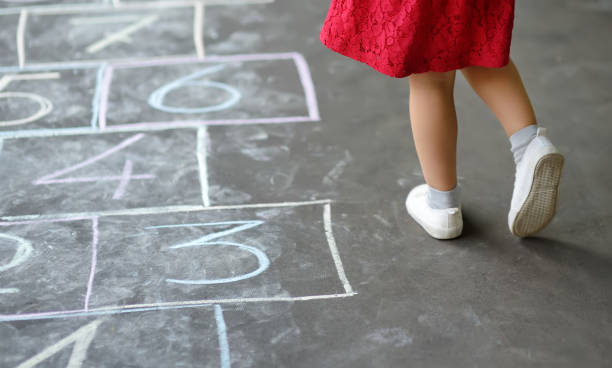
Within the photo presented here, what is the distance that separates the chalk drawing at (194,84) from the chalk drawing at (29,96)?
1.03 ft

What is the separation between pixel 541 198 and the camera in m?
1.63

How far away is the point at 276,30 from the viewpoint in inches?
109

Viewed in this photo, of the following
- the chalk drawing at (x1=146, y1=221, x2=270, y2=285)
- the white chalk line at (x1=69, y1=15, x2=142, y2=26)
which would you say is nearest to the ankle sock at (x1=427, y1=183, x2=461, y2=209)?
the chalk drawing at (x1=146, y1=221, x2=270, y2=285)

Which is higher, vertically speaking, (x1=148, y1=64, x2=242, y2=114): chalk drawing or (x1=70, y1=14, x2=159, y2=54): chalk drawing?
(x1=70, y1=14, x2=159, y2=54): chalk drawing

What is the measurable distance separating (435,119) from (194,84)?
1031 millimetres

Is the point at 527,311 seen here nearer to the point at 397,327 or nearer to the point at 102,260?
the point at 397,327

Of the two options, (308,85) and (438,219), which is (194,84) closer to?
(308,85)

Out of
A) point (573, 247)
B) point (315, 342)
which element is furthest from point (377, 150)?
point (315, 342)

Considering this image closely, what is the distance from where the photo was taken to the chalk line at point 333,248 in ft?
5.24

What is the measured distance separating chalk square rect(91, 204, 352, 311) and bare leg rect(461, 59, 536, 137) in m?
0.47

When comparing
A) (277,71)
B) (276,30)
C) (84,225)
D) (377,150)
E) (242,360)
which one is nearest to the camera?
(242,360)

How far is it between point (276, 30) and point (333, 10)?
120 centimetres

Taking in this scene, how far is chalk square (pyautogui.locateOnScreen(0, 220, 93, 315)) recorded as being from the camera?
155 centimetres

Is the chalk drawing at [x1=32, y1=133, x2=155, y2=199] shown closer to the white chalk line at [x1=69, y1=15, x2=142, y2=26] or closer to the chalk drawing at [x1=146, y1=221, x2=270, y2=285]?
the chalk drawing at [x1=146, y1=221, x2=270, y2=285]
